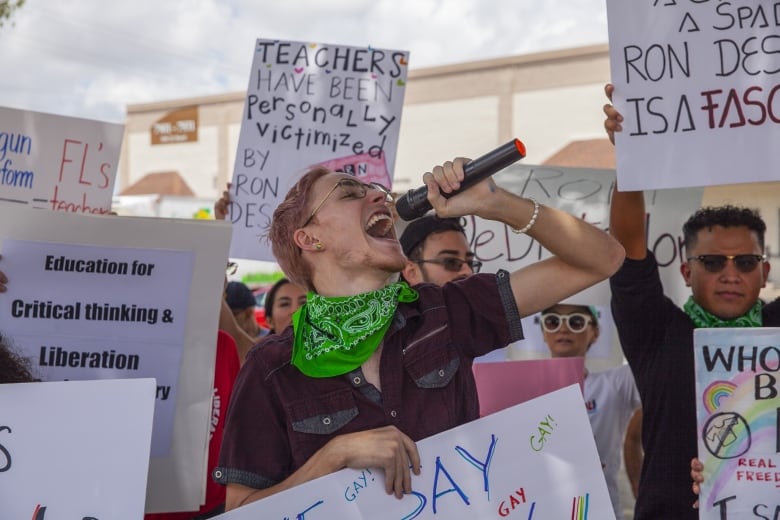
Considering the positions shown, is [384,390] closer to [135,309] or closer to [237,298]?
[135,309]

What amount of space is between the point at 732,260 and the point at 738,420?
799mm

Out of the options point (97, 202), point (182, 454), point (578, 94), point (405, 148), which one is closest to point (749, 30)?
point (182, 454)

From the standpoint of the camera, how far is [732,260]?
9.52 feet

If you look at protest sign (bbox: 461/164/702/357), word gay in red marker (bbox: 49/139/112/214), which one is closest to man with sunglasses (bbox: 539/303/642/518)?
protest sign (bbox: 461/164/702/357)

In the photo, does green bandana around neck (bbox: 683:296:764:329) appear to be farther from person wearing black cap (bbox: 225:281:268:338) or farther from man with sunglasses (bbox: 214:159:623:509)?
person wearing black cap (bbox: 225:281:268:338)

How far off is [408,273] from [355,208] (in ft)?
3.62

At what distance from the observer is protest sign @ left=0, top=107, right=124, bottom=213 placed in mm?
3684

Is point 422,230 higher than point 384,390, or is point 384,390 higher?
point 422,230

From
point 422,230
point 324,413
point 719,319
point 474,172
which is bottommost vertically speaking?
point 324,413

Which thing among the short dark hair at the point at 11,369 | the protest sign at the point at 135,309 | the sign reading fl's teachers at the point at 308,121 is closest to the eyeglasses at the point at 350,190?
the protest sign at the point at 135,309

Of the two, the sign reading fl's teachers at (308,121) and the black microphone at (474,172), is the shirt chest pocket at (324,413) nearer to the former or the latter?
the black microphone at (474,172)

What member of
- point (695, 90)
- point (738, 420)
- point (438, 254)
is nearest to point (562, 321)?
point (438, 254)

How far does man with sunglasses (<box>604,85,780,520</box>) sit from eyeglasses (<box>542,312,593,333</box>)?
1.01m

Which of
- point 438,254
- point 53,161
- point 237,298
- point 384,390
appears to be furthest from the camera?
point 237,298
